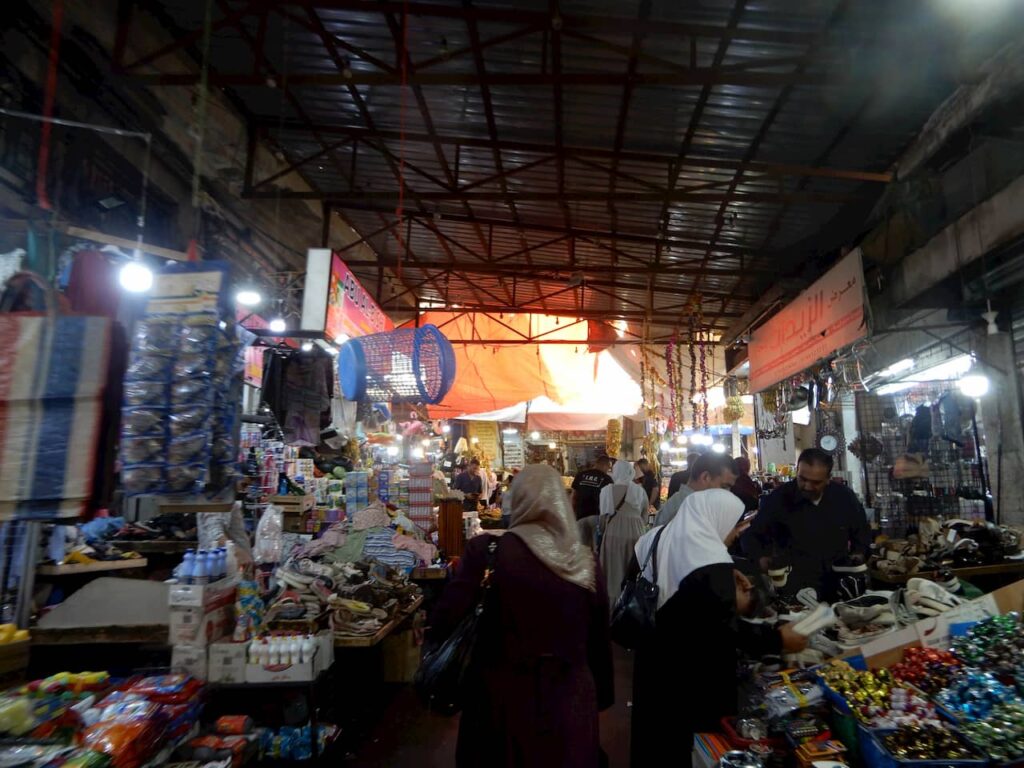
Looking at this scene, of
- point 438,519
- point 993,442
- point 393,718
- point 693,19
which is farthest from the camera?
point 438,519

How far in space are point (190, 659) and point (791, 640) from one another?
10.5 ft

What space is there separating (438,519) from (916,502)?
18.2 ft

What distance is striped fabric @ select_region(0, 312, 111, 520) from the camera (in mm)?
1650

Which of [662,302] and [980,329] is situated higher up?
[662,302]

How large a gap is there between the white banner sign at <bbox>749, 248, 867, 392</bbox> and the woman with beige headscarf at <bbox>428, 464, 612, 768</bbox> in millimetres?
4919

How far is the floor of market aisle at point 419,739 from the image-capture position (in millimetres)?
3582

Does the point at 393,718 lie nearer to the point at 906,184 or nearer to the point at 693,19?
the point at 693,19

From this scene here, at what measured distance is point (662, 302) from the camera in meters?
11.6

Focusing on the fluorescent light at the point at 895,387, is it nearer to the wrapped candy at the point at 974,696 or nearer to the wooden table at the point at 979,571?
the wooden table at the point at 979,571

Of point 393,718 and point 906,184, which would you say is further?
point 906,184

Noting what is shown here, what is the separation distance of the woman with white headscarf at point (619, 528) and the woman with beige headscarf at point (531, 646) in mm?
3474

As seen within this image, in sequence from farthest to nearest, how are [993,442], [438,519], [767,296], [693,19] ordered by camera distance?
[767,296] → [438,519] → [993,442] → [693,19]

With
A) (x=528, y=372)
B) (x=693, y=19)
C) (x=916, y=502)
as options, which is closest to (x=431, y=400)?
(x=693, y=19)

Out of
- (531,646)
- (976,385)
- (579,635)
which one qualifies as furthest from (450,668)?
(976,385)
